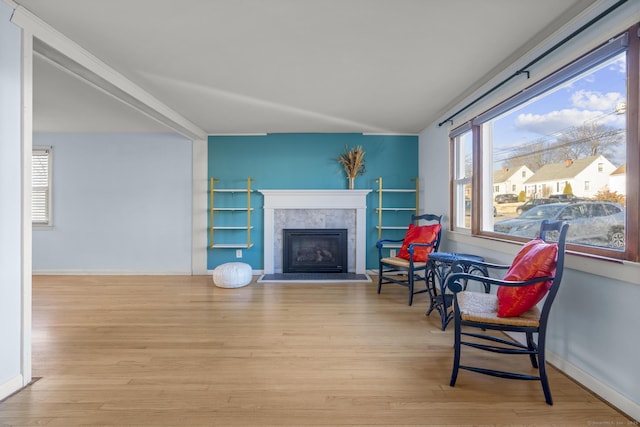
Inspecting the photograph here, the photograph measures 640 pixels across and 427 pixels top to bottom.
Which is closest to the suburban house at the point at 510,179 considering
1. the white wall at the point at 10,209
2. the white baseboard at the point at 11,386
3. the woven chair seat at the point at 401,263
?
the woven chair seat at the point at 401,263

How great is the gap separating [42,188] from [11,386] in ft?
14.2

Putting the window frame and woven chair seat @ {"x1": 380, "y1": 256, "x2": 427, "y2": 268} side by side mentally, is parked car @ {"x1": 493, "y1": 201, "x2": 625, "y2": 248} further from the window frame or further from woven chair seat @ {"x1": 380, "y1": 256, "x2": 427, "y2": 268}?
the window frame

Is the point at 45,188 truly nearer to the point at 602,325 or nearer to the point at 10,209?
the point at 10,209

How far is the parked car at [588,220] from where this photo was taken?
1739mm

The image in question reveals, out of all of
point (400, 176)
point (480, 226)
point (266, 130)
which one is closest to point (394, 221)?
point (400, 176)

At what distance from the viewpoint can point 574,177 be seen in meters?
2.05

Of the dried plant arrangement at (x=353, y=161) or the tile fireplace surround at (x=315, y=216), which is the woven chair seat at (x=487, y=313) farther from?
the dried plant arrangement at (x=353, y=161)

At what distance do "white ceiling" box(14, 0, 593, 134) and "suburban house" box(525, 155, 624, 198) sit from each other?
3.01 ft

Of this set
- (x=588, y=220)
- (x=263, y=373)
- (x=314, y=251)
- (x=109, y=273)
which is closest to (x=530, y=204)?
(x=588, y=220)

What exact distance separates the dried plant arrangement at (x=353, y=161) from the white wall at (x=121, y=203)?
8.22ft

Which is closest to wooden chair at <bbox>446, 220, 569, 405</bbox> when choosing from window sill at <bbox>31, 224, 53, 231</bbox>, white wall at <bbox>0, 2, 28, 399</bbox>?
white wall at <bbox>0, 2, 28, 399</bbox>

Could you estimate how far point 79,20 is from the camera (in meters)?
1.99

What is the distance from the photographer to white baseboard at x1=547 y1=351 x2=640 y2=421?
5.08ft

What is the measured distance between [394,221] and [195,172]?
3306 millimetres
